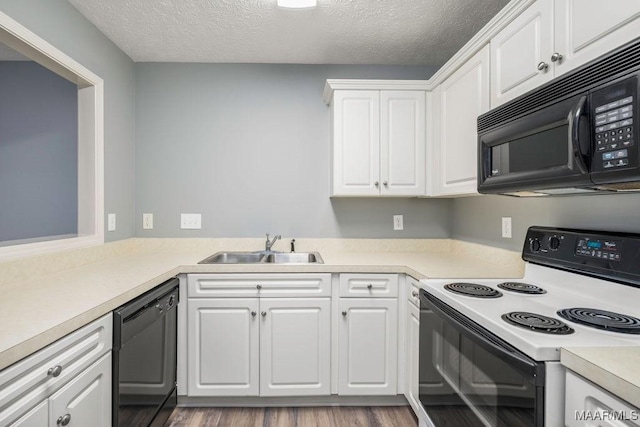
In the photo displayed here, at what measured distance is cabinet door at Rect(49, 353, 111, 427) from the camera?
1002 millimetres

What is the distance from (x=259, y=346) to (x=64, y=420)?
3.51ft

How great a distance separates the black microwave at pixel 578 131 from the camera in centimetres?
87

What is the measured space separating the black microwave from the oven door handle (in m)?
0.53

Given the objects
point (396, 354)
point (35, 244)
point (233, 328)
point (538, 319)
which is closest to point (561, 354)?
point (538, 319)

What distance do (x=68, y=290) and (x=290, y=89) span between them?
1980 mm

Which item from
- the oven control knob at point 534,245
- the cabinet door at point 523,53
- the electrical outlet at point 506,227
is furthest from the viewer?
the electrical outlet at point 506,227

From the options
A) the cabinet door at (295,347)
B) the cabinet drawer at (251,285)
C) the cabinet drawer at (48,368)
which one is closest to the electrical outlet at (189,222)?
the cabinet drawer at (251,285)

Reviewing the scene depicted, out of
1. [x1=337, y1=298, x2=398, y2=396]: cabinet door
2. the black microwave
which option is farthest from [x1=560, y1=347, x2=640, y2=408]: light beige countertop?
[x1=337, y1=298, x2=398, y2=396]: cabinet door

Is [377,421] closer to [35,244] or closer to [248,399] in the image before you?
[248,399]

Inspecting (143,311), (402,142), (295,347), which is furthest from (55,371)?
(402,142)

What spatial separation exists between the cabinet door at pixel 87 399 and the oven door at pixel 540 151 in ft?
5.47

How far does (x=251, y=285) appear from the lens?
1.99 meters

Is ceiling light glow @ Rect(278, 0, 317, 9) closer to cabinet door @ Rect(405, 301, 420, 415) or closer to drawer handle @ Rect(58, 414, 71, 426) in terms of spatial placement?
cabinet door @ Rect(405, 301, 420, 415)

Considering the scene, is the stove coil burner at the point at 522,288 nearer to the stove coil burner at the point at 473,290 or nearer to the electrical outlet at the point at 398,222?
the stove coil burner at the point at 473,290
